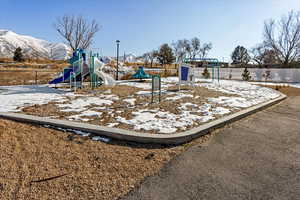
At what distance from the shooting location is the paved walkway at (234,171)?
197cm

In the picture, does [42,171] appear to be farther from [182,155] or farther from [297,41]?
[297,41]

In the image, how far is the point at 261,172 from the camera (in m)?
2.38

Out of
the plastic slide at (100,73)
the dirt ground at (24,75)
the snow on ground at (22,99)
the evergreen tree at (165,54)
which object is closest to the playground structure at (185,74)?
the plastic slide at (100,73)

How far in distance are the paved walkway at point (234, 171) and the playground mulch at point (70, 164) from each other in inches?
9.3

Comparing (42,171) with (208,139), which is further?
(208,139)

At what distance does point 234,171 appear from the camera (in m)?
2.39

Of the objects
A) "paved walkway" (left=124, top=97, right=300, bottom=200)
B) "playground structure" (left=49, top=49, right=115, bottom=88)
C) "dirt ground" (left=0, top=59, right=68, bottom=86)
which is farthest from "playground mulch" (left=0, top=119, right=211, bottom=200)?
"dirt ground" (left=0, top=59, right=68, bottom=86)

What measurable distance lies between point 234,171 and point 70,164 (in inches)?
87.6

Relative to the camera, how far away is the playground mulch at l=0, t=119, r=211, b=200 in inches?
77.7

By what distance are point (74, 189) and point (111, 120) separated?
2.24 metres

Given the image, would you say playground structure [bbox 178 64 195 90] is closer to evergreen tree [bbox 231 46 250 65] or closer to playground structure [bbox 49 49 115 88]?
playground structure [bbox 49 49 115 88]

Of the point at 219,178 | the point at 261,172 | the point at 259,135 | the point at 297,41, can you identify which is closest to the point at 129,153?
the point at 219,178

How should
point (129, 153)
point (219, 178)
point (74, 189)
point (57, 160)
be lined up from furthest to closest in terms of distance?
point (129, 153)
point (57, 160)
point (219, 178)
point (74, 189)

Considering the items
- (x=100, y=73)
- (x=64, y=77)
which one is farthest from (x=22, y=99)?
(x=100, y=73)
